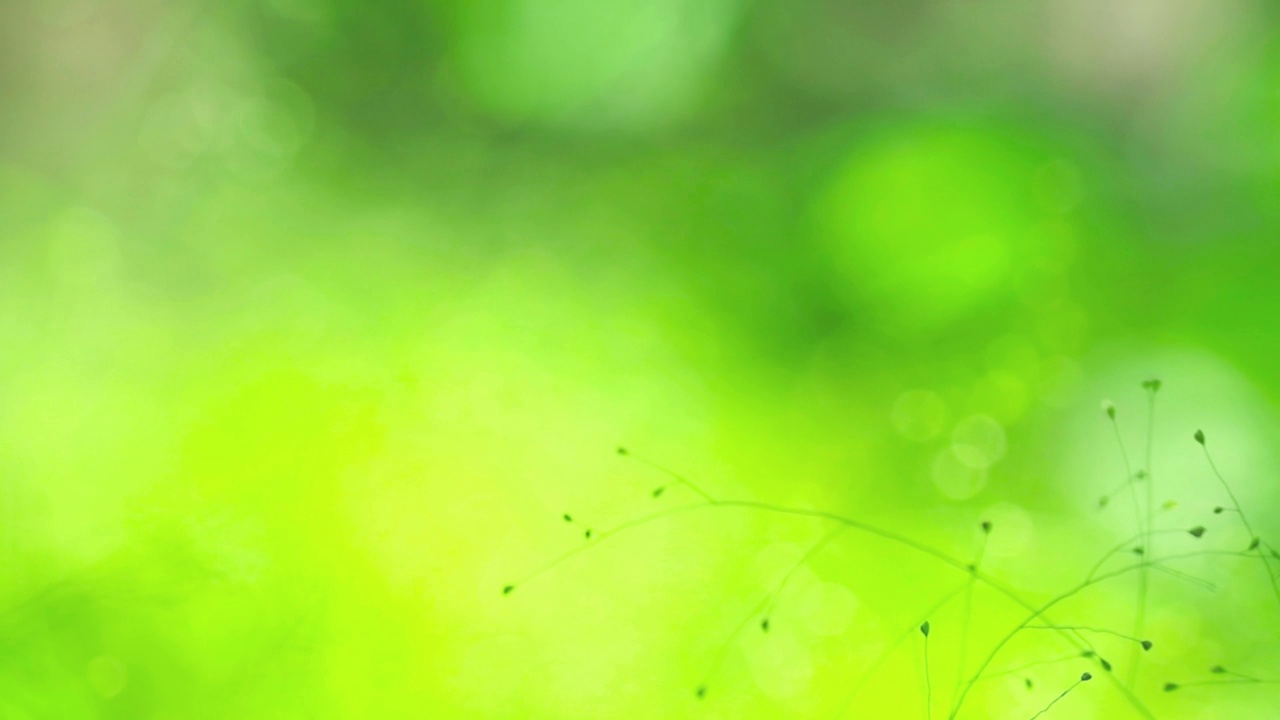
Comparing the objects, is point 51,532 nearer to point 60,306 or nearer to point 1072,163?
point 60,306

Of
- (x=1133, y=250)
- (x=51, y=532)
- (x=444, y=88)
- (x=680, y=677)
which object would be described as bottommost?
(x=51, y=532)

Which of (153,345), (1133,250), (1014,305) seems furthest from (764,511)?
(153,345)

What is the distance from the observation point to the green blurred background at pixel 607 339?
2.09 ft

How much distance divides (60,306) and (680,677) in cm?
61

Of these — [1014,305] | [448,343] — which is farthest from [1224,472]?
[448,343]

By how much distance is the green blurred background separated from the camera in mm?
637

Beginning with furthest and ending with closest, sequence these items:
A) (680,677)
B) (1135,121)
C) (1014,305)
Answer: (1135,121), (1014,305), (680,677)

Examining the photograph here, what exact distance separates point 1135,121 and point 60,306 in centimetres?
93

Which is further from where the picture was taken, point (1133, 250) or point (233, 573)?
point (1133, 250)

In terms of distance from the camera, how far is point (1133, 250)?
0.86m

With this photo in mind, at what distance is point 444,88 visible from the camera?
1015mm

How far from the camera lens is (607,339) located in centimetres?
85

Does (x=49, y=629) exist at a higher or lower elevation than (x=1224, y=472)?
lower

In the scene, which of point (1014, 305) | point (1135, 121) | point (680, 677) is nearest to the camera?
point (680, 677)
